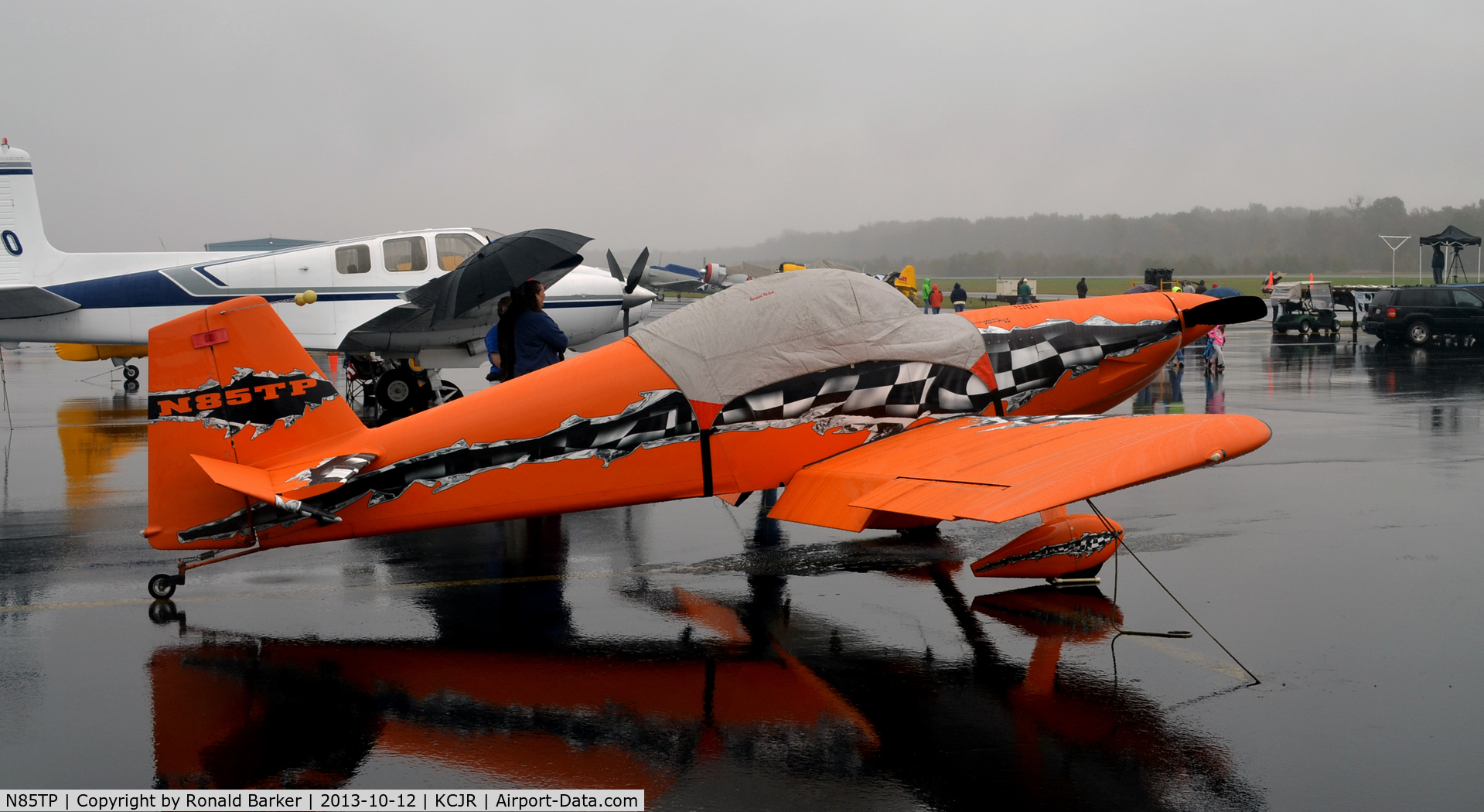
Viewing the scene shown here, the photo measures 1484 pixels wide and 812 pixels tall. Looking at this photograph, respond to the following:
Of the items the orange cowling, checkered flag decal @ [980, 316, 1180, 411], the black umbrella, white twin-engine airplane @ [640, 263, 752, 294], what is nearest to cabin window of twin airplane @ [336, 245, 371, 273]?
the black umbrella

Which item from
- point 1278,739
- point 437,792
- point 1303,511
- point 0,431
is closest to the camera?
point 437,792

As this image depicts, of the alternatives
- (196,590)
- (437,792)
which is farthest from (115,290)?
(437,792)

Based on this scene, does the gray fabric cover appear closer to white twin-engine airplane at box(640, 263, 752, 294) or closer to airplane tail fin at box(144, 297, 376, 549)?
airplane tail fin at box(144, 297, 376, 549)

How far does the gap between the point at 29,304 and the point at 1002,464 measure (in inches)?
601

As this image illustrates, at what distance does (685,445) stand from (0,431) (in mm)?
12984

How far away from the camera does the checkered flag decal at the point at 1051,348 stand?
20.0 feet

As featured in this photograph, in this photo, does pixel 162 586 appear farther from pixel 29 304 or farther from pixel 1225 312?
pixel 29 304

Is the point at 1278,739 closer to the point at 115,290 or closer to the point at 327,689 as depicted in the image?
the point at 327,689

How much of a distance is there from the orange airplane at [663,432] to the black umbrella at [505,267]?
394cm

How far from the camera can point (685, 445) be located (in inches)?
213
